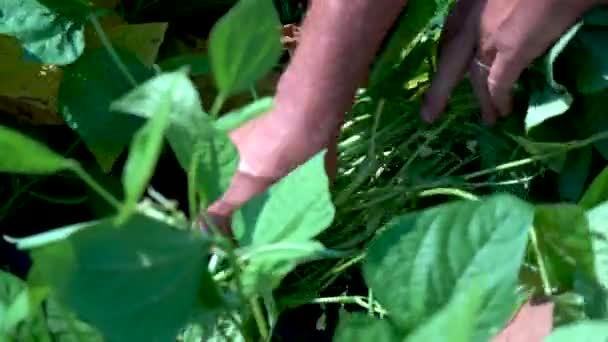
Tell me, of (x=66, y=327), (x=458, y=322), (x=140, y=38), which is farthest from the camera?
(x=140, y=38)

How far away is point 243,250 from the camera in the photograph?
303 millimetres

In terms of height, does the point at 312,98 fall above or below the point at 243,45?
below

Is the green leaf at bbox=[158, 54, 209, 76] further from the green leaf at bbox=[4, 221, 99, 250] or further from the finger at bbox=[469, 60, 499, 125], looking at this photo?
the green leaf at bbox=[4, 221, 99, 250]

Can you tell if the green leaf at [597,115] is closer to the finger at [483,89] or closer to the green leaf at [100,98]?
the finger at [483,89]

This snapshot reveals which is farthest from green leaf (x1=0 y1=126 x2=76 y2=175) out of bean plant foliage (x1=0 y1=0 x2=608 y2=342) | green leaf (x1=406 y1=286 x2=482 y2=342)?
green leaf (x1=406 y1=286 x2=482 y2=342)

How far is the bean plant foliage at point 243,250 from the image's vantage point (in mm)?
238

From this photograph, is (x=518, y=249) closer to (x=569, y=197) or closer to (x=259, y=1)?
(x=259, y=1)

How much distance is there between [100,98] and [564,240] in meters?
0.27

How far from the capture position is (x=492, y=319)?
0.91 feet

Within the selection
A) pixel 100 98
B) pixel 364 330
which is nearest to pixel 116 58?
pixel 100 98

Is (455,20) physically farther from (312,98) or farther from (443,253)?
(443,253)

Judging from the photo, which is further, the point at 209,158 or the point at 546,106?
the point at 546,106

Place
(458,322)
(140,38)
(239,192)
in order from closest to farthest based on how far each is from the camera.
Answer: (458,322), (239,192), (140,38)

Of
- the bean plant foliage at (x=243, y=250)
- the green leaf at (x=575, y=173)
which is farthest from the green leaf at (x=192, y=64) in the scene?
the green leaf at (x=575, y=173)
